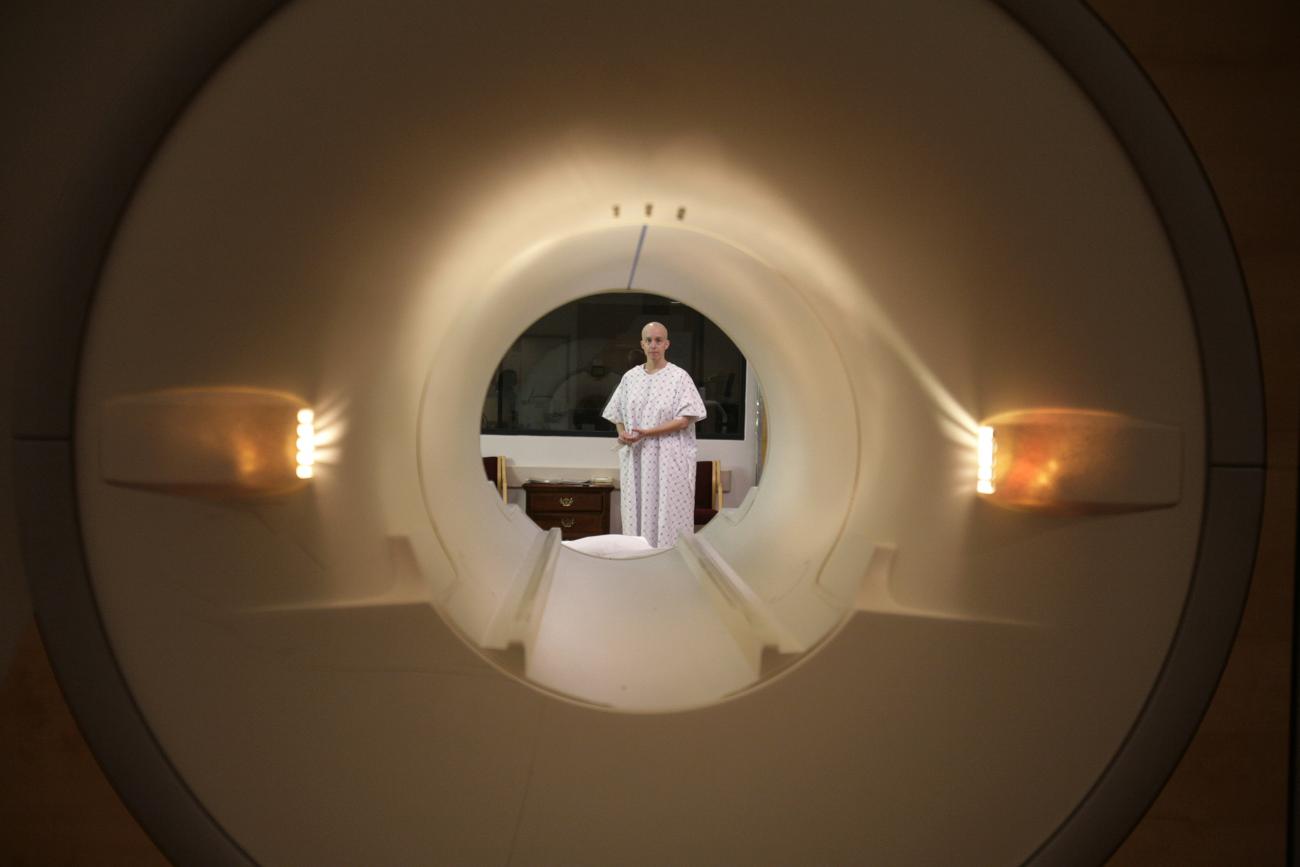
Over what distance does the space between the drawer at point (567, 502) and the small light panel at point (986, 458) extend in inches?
176

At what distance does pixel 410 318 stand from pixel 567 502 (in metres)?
4.42

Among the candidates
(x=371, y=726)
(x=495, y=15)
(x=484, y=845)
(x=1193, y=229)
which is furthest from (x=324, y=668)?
(x=1193, y=229)

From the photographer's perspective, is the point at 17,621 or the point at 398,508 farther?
the point at 398,508

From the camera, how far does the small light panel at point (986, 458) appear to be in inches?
25.6

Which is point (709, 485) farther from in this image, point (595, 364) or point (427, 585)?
point (427, 585)

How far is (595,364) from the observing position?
18.5 ft

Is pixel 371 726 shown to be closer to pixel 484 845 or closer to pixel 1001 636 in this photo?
pixel 484 845

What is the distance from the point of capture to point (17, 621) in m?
0.60

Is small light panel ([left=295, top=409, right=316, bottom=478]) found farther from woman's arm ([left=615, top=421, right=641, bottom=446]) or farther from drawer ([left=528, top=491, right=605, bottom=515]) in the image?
drawer ([left=528, top=491, right=605, bottom=515])

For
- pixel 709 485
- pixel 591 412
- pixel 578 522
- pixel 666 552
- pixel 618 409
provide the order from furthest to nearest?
1. pixel 591 412
2. pixel 709 485
3. pixel 578 522
4. pixel 618 409
5. pixel 666 552

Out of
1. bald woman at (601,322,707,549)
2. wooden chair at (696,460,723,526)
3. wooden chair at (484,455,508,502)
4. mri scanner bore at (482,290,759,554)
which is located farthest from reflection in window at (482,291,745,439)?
bald woman at (601,322,707,549)

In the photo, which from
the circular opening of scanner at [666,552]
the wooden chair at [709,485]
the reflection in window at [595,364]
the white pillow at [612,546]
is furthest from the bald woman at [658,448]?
the circular opening of scanner at [666,552]

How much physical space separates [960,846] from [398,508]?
0.51 meters

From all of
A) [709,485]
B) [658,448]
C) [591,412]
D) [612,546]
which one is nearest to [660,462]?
[658,448]
